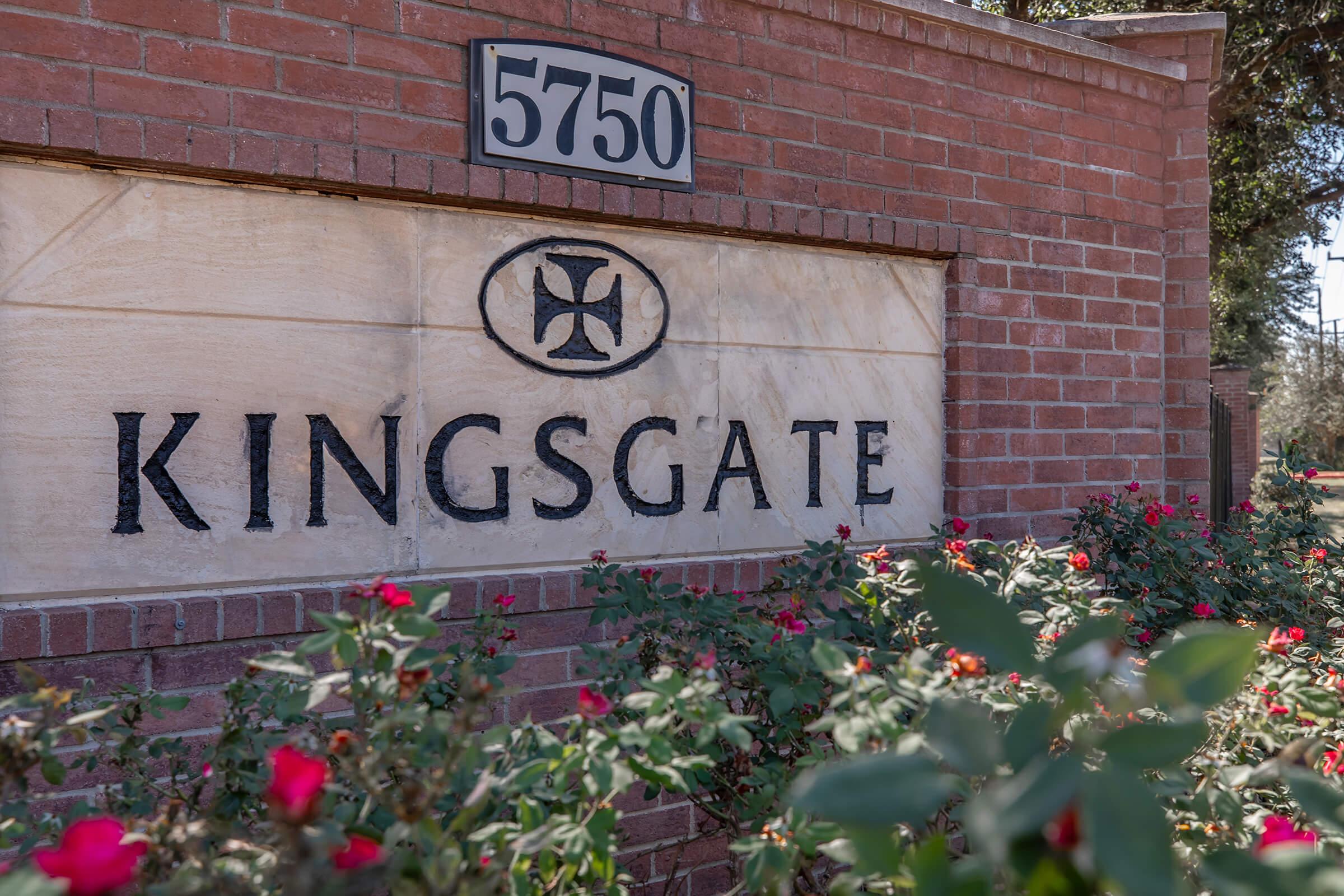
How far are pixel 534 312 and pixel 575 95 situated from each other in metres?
0.64

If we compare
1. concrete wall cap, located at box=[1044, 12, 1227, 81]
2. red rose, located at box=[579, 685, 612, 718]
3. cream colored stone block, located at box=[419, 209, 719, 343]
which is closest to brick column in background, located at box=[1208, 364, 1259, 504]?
concrete wall cap, located at box=[1044, 12, 1227, 81]

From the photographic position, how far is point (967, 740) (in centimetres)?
82

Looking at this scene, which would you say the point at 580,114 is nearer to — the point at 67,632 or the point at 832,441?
the point at 832,441

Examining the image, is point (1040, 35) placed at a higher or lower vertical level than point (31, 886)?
higher

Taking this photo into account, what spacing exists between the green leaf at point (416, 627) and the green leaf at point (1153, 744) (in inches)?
33.5

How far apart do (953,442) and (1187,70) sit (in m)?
1.96

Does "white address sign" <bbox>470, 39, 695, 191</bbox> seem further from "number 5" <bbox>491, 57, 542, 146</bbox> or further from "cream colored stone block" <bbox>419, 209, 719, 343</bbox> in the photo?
"cream colored stone block" <bbox>419, 209, 719, 343</bbox>

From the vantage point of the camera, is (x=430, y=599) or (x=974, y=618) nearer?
(x=974, y=618)

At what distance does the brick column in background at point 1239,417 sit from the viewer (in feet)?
38.5

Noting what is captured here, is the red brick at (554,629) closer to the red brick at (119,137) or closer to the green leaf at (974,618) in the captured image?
the red brick at (119,137)

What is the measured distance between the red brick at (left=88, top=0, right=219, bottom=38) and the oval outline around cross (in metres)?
0.90

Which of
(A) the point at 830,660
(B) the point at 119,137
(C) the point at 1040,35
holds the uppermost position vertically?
(C) the point at 1040,35

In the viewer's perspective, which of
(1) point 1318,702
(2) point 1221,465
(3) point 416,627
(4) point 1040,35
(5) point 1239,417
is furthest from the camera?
(5) point 1239,417

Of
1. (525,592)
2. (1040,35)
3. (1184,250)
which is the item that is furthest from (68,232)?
(1184,250)
